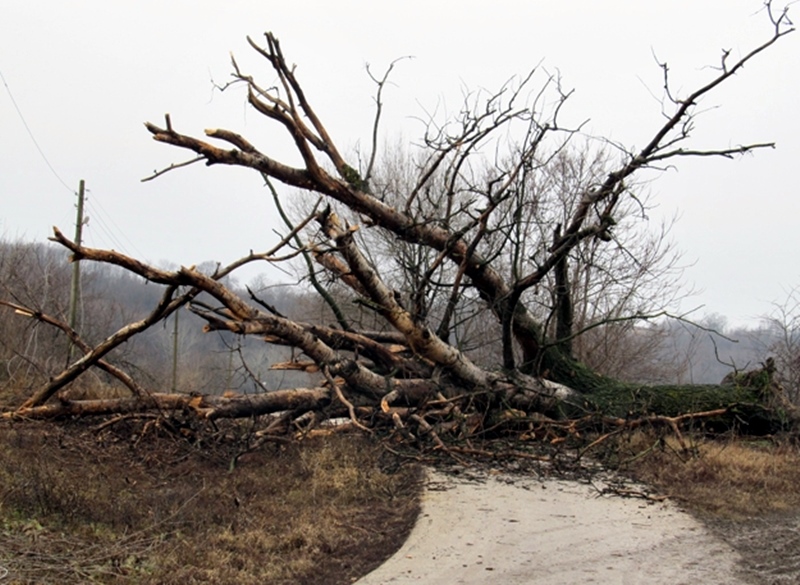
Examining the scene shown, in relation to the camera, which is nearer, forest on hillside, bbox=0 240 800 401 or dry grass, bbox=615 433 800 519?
dry grass, bbox=615 433 800 519

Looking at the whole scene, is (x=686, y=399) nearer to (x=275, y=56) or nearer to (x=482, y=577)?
(x=482, y=577)

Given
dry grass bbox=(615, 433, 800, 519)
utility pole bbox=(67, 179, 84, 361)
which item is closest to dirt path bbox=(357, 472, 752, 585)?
dry grass bbox=(615, 433, 800, 519)

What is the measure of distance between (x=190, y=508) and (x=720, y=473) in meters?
5.37

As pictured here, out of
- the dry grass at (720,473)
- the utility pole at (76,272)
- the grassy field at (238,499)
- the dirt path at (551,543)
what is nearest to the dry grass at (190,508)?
the grassy field at (238,499)

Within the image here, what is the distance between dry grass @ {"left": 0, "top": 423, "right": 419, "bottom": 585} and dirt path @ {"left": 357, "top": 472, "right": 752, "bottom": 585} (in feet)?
1.10

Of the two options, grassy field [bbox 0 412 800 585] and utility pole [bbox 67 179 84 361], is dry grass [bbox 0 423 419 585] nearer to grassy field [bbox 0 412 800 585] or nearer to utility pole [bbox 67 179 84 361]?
grassy field [bbox 0 412 800 585]

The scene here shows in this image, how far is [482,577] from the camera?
462 cm

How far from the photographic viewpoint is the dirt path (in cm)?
468

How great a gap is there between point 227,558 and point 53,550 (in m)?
1.06

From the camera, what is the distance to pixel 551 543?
5.38 meters

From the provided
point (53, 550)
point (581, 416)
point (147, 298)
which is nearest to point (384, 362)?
point (581, 416)

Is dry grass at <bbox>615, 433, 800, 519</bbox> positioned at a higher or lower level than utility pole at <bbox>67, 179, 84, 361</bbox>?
lower

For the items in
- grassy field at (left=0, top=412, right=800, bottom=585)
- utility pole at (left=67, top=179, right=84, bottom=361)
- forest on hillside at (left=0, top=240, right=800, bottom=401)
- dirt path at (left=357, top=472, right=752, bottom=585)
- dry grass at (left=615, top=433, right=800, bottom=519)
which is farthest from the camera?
utility pole at (left=67, top=179, right=84, bottom=361)

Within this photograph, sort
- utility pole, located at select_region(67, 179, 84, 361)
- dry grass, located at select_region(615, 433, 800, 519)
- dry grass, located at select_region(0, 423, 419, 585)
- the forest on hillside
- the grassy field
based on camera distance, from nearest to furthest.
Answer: dry grass, located at select_region(0, 423, 419, 585), the grassy field, dry grass, located at select_region(615, 433, 800, 519), the forest on hillside, utility pole, located at select_region(67, 179, 84, 361)
